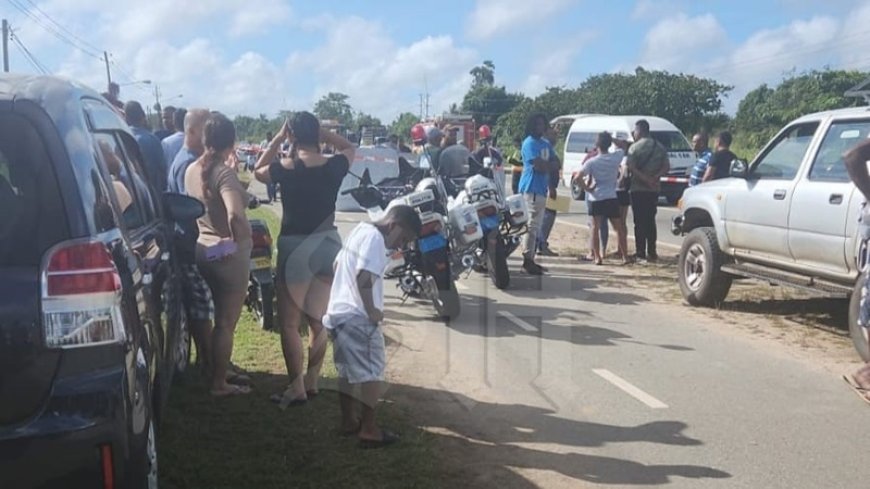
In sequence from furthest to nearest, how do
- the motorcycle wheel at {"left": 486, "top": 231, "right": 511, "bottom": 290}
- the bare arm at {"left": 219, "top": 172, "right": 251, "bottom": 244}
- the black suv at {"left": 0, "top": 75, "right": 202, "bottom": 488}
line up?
the motorcycle wheel at {"left": 486, "top": 231, "right": 511, "bottom": 290}
the bare arm at {"left": 219, "top": 172, "right": 251, "bottom": 244}
the black suv at {"left": 0, "top": 75, "right": 202, "bottom": 488}

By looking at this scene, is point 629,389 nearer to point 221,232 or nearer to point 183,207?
point 221,232

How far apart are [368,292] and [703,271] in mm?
4991

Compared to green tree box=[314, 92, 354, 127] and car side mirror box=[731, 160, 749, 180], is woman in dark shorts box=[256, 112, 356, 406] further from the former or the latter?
green tree box=[314, 92, 354, 127]

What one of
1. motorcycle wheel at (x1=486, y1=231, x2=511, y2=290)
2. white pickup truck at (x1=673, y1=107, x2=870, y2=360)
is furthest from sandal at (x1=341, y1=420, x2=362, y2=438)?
motorcycle wheel at (x1=486, y1=231, x2=511, y2=290)

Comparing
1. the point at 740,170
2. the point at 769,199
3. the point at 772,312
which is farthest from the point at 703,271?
the point at 769,199

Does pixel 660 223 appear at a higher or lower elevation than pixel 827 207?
lower

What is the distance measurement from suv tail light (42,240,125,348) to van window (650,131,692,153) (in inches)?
873

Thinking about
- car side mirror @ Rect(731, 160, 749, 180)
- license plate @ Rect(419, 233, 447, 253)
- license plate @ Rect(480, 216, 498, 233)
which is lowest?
license plate @ Rect(419, 233, 447, 253)

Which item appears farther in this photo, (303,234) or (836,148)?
(836,148)

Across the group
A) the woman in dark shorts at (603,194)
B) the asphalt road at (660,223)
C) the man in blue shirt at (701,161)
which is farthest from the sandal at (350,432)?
the man in blue shirt at (701,161)

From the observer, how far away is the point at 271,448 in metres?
4.74

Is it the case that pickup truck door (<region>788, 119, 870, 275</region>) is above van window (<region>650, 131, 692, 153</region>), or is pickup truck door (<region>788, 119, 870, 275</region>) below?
below

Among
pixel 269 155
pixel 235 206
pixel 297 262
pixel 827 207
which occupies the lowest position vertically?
pixel 297 262

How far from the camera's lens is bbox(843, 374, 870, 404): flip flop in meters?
5.70
